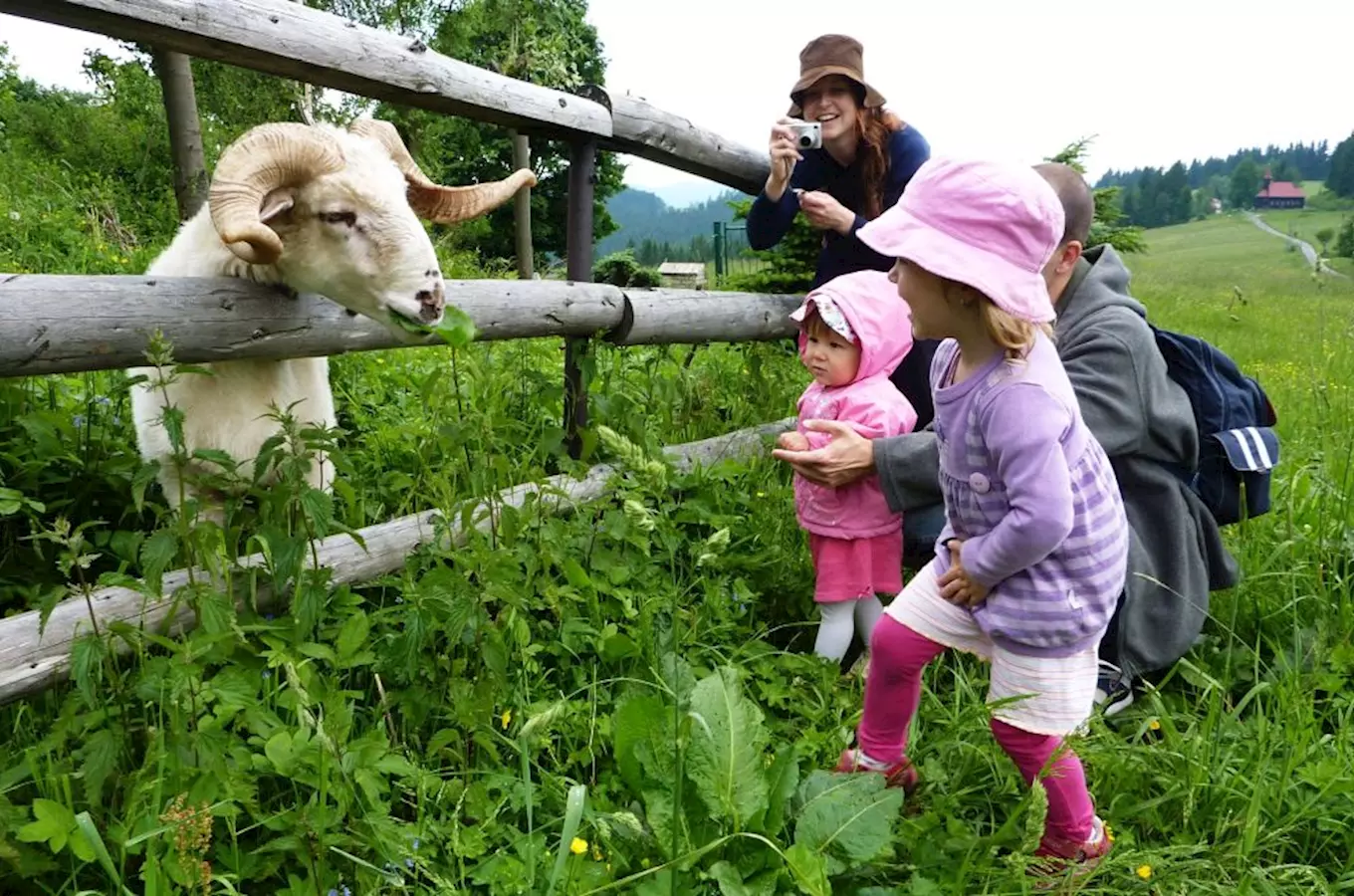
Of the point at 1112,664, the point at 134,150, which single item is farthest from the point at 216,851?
the point at 134,150

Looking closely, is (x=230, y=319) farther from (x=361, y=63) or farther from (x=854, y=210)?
(x=854, y=210)

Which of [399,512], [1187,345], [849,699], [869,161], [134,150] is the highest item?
[134,150]

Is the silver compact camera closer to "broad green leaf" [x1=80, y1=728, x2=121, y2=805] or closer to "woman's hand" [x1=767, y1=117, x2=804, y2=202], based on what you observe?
"woman's hand" [x1=767, y1=117, x2=804, y2=202]

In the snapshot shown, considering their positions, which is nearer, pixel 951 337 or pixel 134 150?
pixel 951 337

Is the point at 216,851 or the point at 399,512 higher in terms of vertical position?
the point at 399,512

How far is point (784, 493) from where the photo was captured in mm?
3695

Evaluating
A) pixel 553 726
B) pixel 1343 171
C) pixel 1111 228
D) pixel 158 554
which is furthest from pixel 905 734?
pixel 1343 171

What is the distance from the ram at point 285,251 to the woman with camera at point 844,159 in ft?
5.57

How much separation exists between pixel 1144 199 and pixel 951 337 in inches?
3087

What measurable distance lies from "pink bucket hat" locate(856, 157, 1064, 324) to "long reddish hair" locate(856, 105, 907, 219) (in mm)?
2019

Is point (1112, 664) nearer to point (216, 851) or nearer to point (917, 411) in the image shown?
point (917, 411)

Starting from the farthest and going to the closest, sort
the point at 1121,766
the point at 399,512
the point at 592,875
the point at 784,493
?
the point at 784,493
the point at 399,512
the point at 1121,766
the point at 592,875

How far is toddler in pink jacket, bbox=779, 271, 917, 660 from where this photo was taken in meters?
2.92

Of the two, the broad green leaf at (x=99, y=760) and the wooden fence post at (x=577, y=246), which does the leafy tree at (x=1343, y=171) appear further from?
the broad green leaf at (x=99, y=760)
